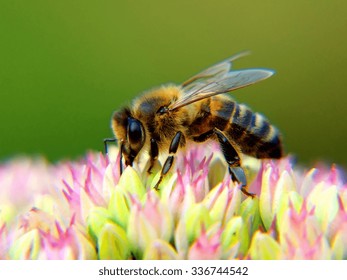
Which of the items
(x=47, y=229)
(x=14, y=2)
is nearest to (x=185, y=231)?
(x=47, y=229)

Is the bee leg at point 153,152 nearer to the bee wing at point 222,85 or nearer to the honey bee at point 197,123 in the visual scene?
the honey bee at point 197,123

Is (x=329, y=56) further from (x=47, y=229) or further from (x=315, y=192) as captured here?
(x=47, y=229)

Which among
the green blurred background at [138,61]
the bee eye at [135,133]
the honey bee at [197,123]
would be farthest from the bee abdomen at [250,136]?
the green blurred background at [138,61]

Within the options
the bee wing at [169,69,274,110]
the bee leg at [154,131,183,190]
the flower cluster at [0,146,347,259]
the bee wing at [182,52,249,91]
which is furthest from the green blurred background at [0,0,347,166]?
the flower cluster at [0,146,347,259]

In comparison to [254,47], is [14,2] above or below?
above

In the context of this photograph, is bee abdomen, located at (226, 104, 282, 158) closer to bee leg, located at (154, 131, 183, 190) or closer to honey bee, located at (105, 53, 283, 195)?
honey bee, located at (105, 53, 283, 195)
